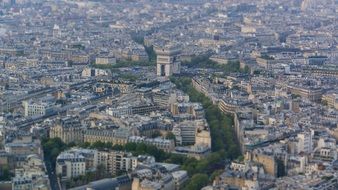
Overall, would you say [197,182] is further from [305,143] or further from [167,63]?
[167,63]

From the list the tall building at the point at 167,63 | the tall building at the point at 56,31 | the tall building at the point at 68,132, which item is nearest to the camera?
the tall building at the point at 68,132

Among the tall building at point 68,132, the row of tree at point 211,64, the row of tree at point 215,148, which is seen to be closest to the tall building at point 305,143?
the row of tree at point 215,148

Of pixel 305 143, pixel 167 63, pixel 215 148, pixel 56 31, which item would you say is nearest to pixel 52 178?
pixel 215 148

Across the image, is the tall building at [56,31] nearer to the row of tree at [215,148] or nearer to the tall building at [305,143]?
the row of tree at [215,148]

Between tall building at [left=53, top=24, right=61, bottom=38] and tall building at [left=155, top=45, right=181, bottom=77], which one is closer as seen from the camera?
tall building at [left=155, top=45, right=181, bottom=77]

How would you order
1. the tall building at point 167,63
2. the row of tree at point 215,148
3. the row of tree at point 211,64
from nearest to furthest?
the row of tree at point 215,148, the tall building at point 167,63, the row of tree at point 211,64

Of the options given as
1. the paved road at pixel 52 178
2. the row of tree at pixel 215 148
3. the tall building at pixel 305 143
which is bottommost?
the paved road at pixel 52 178

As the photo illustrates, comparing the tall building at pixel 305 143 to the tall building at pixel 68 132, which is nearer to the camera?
the tall building at pixel 305 143

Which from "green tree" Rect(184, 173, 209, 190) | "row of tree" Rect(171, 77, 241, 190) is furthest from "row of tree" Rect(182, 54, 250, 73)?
"green tree" Rect(184, 173, 209, 190)

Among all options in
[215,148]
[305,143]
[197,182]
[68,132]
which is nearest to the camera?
[197,182]

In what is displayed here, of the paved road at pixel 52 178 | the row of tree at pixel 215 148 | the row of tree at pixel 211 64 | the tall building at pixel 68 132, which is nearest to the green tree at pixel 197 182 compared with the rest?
the row of tree at pixel 215 148

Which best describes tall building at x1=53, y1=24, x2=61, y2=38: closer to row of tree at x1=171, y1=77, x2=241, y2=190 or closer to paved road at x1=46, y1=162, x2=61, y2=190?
row of tree at x1=171, y1=77, x2=241, y2=190

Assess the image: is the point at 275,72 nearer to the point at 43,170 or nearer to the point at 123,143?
the point at 123,143

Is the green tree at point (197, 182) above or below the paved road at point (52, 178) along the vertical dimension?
above
